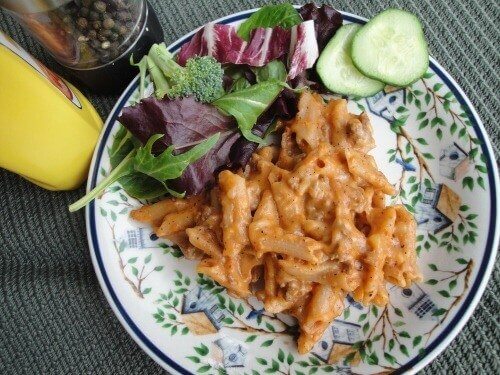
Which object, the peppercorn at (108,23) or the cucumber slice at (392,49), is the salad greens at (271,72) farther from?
the peppercorn at (108,23)

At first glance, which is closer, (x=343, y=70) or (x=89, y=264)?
(x=343, y=70)

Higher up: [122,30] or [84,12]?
[84,12]

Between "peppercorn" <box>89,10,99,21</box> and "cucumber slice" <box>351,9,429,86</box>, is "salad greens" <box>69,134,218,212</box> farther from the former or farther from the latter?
"cucumber slice" <box>351,9,429,86</box>

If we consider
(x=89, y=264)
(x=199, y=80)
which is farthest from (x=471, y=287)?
(x=89, y=264)

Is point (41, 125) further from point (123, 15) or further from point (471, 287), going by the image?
point (471, 287)

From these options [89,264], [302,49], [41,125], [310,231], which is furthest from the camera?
[89,264]

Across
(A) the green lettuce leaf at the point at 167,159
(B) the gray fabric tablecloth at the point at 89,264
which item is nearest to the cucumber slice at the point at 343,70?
(B) the gray fabric tablecloth at the point at 89,264

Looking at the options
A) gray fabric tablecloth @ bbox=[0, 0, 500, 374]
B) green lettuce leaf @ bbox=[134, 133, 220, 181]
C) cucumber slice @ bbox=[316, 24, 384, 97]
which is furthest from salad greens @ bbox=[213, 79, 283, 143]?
gray fabric tablecloth @ bbox=[0, 0, 500, 374]
